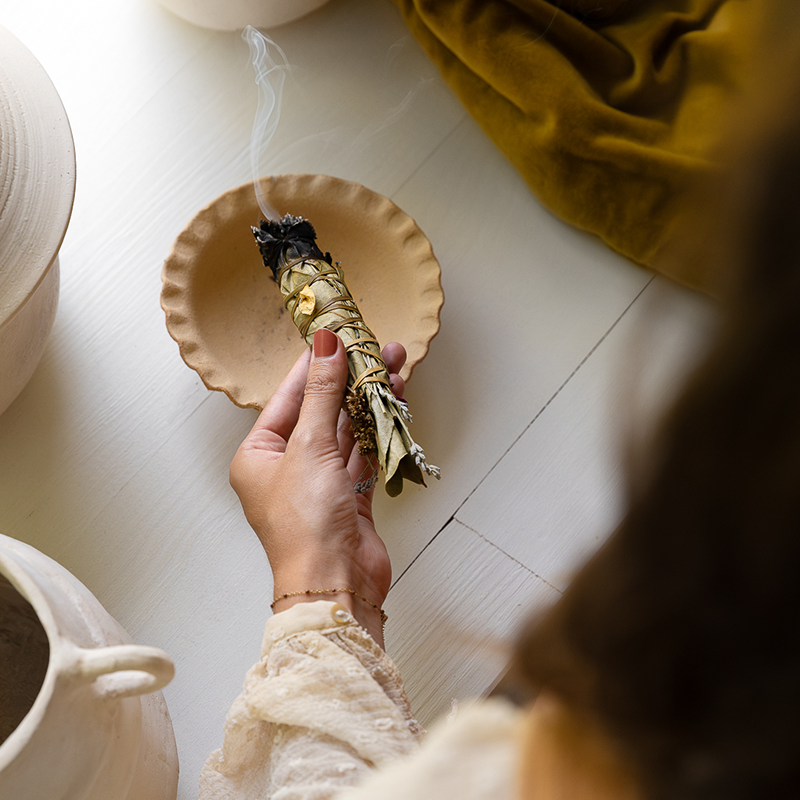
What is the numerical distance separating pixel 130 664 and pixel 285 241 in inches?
20.1

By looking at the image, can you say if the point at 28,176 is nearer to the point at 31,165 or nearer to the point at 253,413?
the point at 31,165

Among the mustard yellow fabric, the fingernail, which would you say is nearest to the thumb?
the fingernail

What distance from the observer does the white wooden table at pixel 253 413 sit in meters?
0.84

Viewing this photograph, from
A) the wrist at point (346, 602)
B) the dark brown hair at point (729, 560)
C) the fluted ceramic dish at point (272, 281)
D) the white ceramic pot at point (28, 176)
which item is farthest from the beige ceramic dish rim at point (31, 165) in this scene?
the dark brown hair at point (729, 560)

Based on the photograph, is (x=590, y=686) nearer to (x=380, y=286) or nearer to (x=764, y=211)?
(x=764, y=211)

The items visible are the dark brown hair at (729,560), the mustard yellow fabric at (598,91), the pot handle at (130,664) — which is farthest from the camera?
the mustard yellow fabric at (598,91)

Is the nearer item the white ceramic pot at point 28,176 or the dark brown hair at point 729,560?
the dark brown hair at point 729,560

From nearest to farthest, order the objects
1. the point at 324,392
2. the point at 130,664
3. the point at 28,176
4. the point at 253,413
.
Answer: the point at 130,664, the point at 28,176, the point at 324,392, the point at 253,413

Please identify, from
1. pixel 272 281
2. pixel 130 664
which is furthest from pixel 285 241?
pixel 130 664

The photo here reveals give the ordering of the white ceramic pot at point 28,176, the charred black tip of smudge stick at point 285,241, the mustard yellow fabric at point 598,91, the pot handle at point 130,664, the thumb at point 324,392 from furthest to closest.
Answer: the mustard yellow fabric at point 598,91
the charred black tip of smudge stick at point 285,241
the thumb at point 324,392
the white ceramic pot at point 28,176
the pot handle at point 130,664

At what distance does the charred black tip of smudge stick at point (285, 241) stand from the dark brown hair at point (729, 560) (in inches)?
24.0

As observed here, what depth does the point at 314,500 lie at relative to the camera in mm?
681

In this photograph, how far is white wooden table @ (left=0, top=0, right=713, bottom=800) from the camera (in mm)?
837

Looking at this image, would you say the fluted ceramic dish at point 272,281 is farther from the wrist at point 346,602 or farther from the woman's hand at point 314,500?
the wrist at point 346,602
